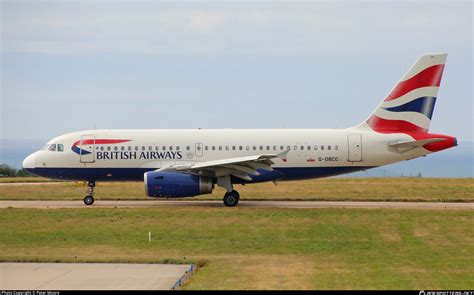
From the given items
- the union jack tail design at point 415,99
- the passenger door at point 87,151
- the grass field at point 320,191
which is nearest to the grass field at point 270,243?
the passenger door at point 87,151

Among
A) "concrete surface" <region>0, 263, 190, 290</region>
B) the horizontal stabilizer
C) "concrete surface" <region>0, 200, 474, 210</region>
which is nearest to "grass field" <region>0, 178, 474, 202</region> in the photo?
"concrete surface" <region>0, 200, 474, 210</region>

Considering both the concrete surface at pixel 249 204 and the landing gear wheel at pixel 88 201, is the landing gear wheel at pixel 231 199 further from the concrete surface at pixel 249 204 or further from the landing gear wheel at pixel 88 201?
the landing gear wheel at pixel 88 201

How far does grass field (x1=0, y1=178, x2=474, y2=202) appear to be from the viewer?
1566 inches

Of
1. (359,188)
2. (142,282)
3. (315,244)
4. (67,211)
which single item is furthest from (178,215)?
(359,188)

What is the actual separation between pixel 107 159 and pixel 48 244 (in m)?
11.0

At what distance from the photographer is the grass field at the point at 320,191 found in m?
39.8

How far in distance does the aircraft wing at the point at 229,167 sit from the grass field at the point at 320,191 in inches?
211

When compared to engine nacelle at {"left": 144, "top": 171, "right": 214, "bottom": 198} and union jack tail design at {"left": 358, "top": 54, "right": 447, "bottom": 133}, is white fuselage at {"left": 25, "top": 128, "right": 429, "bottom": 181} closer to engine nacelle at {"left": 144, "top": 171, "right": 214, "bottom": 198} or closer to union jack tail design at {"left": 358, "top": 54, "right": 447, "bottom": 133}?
union jack tail design at {"left": 358, "top": 54, "right": 447, "bottom": 133}

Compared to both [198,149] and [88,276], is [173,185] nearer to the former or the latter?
[198,149]

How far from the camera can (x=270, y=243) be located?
25141 millimetres

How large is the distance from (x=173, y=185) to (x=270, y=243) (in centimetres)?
924

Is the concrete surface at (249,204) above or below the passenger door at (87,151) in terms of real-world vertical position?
below

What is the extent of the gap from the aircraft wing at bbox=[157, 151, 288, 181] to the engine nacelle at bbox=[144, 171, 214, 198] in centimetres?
48

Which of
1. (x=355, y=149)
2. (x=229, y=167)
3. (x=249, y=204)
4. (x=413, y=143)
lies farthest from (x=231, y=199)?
(x=413, y=143)
